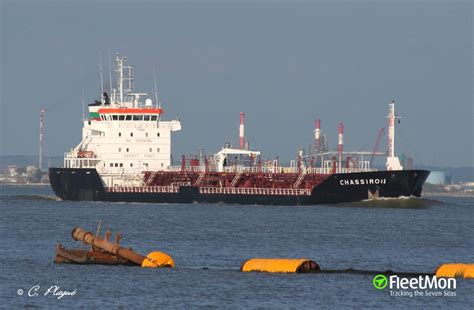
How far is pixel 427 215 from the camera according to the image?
3191 inches

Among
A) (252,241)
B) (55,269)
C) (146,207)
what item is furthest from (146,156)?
(55,269)

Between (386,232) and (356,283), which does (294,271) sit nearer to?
(356,283)

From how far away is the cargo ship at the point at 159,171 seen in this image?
85812 mm

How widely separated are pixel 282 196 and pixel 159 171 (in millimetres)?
8903

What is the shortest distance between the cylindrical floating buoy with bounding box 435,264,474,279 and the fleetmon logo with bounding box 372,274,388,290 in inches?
67.1

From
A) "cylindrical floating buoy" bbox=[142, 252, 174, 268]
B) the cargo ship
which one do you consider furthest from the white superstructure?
"cylindrical floating buoy" bbox=[142, 252, 174, 268]

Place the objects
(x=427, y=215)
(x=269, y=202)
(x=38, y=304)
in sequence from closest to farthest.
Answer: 1. (x=38, y=304)
2. (x=427, y=215)
3. (x=269, y=202)

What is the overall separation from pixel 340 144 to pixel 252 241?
167 ft

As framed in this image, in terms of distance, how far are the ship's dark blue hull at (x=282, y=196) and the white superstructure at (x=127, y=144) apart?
42.4 inches

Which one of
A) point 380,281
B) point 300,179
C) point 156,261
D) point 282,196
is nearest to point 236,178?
point 282,196

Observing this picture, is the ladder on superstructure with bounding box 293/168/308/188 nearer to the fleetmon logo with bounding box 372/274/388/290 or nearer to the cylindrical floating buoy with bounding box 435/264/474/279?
the cylindrical floating buoy with bounding box 435/264/474/279

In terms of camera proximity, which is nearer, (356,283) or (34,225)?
(356,283)

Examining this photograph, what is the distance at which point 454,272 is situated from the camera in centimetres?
3966

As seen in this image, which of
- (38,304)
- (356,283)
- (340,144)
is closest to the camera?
(38,304)
